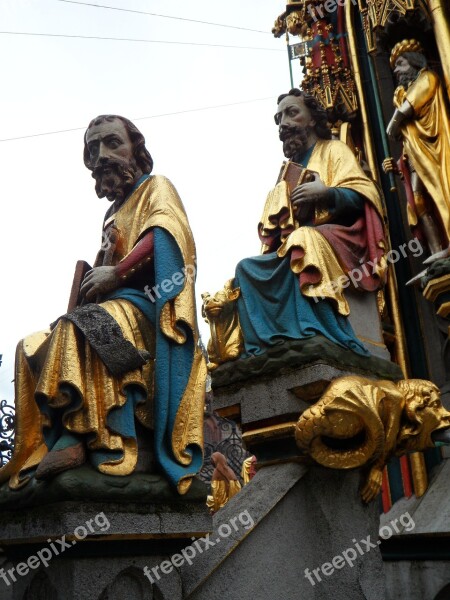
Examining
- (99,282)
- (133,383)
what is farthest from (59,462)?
(99,282)

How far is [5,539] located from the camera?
287 centimetres

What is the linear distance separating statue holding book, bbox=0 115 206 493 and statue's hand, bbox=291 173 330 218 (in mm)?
1298

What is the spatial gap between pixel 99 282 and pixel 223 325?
124 centimetres

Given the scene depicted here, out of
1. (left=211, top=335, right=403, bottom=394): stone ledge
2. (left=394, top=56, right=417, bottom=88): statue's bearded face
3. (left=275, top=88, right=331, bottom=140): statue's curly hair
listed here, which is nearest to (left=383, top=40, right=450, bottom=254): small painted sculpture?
(left=394, top=56, right=417, bottom=88): statue's bearded face

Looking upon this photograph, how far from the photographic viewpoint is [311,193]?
15.5 ft

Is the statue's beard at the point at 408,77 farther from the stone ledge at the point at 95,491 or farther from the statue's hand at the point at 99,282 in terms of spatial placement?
the stone ledge at the point at 95,491

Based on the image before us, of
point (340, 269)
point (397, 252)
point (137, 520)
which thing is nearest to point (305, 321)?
point (340, 269)

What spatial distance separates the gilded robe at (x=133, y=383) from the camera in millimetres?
2861

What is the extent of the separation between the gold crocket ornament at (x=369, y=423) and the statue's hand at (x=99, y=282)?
48.4 inches

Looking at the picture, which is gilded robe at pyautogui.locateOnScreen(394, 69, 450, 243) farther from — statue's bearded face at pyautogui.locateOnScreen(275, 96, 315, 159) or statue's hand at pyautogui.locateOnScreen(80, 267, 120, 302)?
statue's hand at pyautogui.locateOnScreen(80, 267, 120, 302)

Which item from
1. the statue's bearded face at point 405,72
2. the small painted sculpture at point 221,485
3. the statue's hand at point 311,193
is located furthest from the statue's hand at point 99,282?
the statue's bearded face at point 405,72

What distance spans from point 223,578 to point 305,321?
1.59 m

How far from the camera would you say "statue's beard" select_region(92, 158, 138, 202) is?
388cm

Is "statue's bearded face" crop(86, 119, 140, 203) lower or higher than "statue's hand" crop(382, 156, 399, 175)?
lower
